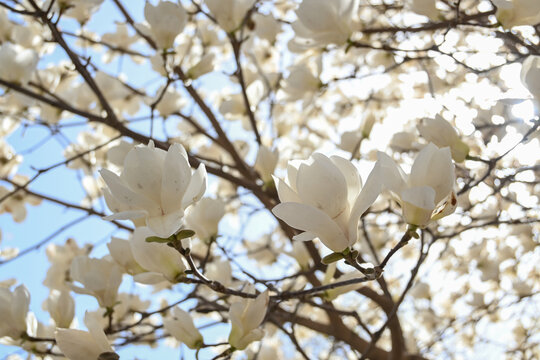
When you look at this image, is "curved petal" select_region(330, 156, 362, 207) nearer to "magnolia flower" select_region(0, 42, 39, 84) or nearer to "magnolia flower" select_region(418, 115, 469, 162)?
"magnolia flower" select_region(418, 115, 469, 162)

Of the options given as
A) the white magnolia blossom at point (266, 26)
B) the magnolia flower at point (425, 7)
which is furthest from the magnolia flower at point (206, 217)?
the white magnolia blossom at point (266, 26)

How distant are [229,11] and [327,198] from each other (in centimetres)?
63

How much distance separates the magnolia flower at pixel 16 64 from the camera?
998mm

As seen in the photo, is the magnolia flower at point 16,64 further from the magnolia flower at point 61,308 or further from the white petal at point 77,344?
the white petal at point 77,344

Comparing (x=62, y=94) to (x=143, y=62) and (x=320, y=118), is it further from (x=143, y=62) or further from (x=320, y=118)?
(x=320, y=118)

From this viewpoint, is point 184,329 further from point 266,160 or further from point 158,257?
point 266,160

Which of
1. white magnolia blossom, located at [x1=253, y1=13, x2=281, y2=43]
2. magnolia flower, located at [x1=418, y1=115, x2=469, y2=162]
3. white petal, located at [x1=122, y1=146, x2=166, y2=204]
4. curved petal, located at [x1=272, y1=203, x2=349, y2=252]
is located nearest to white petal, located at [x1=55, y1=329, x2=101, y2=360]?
white petal, located at [x1=122, y1=146, x2=166, y2=204]

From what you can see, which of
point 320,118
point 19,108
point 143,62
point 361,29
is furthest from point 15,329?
point 320,118

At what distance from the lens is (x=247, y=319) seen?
645 millimetres

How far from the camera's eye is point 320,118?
7.63 feet

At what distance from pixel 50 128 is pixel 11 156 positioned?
0.92 ft

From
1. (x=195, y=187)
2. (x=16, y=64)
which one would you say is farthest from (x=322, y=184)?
(x=16, y=64)

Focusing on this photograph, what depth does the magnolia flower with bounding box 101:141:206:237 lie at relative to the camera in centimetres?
50

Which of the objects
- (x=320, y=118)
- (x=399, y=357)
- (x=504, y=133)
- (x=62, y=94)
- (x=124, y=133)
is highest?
(x=320, y=118)
